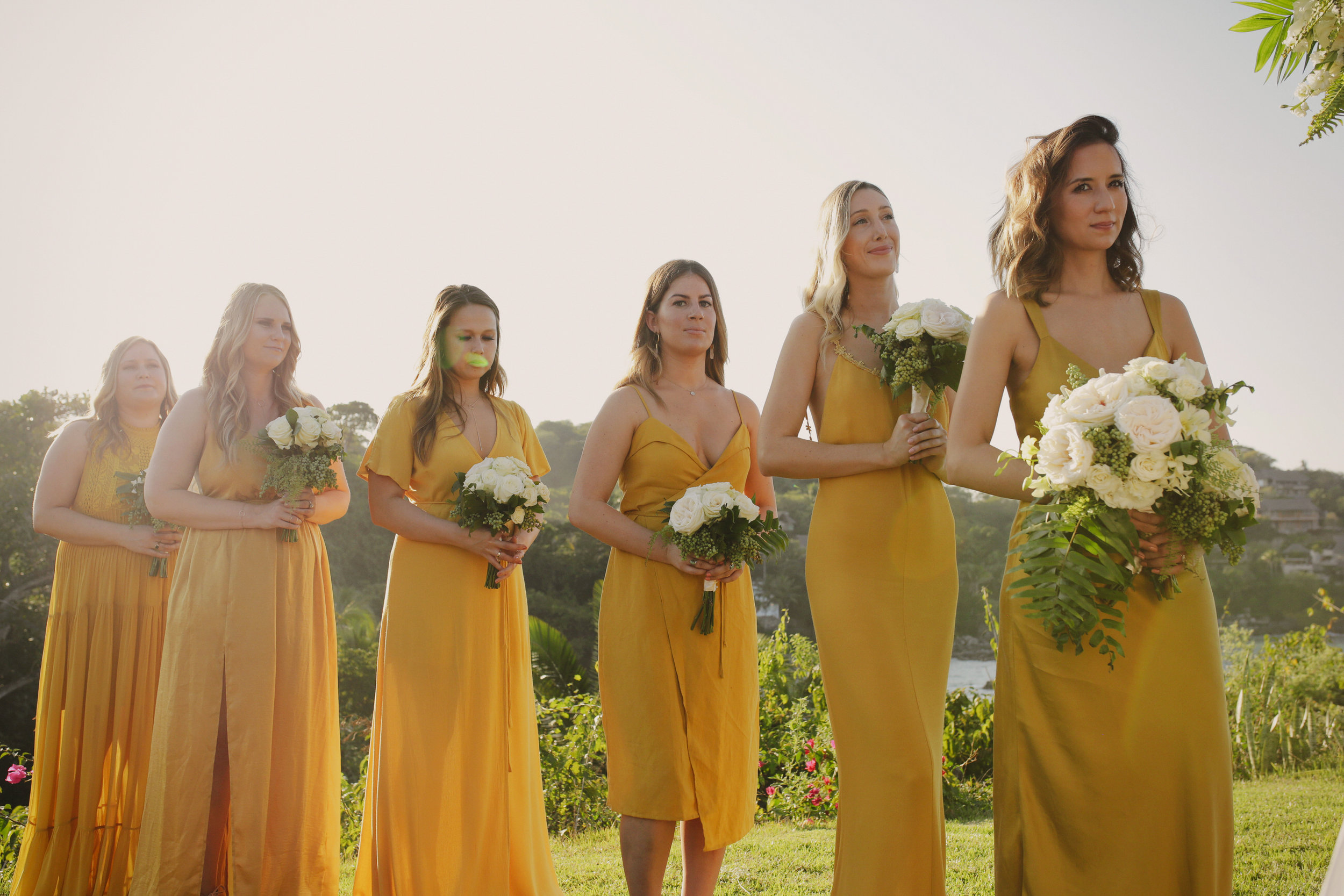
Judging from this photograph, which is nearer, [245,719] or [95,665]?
[245,719]

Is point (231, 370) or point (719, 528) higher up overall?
point (231, 370)

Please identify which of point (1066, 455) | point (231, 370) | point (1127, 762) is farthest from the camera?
point (231, 370)

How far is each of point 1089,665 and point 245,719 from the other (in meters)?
4.20

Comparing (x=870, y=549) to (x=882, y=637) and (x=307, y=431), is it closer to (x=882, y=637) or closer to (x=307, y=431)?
(x=882, y=637)

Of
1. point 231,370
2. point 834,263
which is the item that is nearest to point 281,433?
point 231,370

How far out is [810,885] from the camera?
5.50 m

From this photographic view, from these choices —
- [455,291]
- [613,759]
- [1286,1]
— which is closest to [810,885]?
[613,759]

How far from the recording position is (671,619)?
4.29 meters

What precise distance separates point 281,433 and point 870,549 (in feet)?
10.7

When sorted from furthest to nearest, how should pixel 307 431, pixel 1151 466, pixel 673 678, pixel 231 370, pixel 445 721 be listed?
1. pixel 231 370
2. pixel 307 431
3. pixel 445 721
4. pixel 673 678
5. pixel 1151 466

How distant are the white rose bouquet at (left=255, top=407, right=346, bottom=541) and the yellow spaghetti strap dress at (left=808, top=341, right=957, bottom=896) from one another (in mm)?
2834

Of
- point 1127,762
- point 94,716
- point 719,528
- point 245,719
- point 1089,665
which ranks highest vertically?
point 719,528

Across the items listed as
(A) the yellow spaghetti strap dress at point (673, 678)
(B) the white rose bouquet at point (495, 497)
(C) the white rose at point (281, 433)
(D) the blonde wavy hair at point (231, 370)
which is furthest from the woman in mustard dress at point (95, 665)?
(A) the yellow spaghetti strap dress at point (673, 678)

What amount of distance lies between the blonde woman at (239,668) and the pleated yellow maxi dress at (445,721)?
1.50 ft
